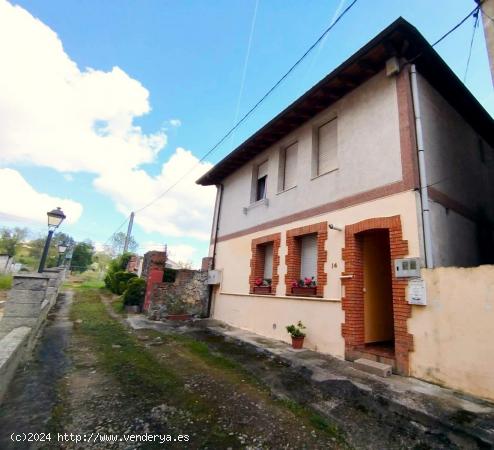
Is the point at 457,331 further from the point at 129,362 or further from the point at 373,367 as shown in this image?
the point at 129,362

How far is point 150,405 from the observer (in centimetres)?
308

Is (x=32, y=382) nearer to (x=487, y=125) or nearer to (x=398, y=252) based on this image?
(x=398, y=252)

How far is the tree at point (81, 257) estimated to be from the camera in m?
39.6

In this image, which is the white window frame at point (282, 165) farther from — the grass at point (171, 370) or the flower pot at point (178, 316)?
the flower pot at point (178, 316)

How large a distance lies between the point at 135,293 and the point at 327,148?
29.7ft

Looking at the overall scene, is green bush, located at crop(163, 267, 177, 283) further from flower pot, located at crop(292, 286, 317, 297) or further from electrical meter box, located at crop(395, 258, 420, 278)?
electrical meter box, located at crop(395, 258, 420, 278)

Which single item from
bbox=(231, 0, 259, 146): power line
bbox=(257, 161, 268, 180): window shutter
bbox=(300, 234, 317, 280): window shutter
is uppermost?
bbox=(231, 0, 259, 146): power line

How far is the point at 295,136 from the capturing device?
26.3 feet

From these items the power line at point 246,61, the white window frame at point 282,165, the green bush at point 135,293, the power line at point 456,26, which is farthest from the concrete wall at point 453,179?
the green bush at point 135,293

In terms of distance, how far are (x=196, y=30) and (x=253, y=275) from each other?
7273 mm

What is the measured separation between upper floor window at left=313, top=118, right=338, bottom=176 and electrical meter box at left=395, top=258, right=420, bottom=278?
2.88m

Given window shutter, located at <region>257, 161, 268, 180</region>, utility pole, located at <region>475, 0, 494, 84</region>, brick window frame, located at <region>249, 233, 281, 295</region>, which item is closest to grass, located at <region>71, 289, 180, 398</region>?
brick window frame, located at <region>249, 233, 281, 295</region>

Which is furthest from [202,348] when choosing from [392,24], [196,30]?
[196,30]

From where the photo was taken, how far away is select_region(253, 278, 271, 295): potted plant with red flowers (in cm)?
784
